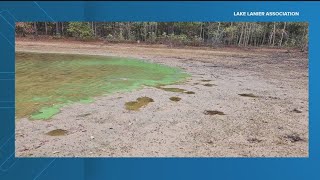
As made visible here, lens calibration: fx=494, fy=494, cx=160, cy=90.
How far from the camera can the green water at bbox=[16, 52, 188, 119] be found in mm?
6172

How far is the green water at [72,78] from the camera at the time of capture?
20.2 feet

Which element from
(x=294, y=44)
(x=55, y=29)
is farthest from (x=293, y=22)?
(x=55, y=29)

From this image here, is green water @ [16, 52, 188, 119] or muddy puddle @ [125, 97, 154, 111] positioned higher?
green water @ [16, 52, 188, 119]

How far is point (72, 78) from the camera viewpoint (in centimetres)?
623

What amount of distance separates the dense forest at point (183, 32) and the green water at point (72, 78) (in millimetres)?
318

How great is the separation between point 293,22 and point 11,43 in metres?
3.46

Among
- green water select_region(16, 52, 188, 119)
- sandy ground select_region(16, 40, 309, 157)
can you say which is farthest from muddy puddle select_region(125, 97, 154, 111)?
green water select_region(16, 52, 188, 119)

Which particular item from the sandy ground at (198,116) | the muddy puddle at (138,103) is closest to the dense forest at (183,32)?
the sandy ground at (198,116)

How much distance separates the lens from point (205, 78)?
20.7ft

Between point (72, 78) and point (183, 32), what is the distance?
1511 millimetres

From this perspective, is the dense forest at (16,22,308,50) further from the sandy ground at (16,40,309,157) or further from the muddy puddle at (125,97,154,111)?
the muddy puddle at (125,97,154,111)

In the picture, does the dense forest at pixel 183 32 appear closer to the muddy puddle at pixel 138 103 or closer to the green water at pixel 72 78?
the green water at pixel 72 78

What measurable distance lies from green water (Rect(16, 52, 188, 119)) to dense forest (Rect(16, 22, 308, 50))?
1.04 feet

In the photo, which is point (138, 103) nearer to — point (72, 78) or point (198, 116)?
point (198, 116)
